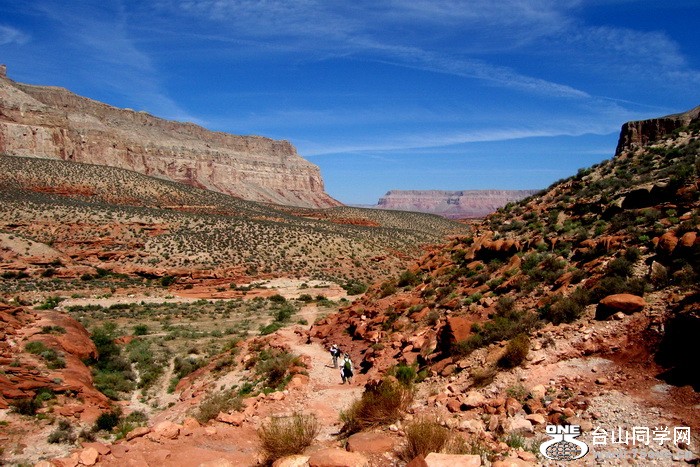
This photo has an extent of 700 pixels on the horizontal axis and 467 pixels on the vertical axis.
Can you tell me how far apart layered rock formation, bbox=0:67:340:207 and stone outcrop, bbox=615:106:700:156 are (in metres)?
104

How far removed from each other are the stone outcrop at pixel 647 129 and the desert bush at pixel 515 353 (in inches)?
783

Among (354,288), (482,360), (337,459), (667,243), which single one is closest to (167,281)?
(354,288)

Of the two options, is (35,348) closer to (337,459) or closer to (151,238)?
(337,459)

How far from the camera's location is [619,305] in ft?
28.5

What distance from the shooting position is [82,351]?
17.4 m

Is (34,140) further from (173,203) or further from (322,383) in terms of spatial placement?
(322,383)

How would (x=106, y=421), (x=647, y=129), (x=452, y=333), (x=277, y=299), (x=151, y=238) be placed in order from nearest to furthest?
1. (x=452, y=333)
2. (x=106, y=421)
3. (x=647, y=129)
4. (x=277, y=299)
5. (x=151, y=238)

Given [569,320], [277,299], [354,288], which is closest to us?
[569,320]

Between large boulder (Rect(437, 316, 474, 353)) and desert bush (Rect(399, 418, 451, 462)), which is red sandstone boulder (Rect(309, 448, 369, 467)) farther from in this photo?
large boulder (Rect(437, 316, 474, 353))

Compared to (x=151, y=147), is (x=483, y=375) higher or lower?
lower

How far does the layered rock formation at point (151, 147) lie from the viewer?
9306cm

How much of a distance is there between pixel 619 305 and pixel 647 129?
22.1 metres

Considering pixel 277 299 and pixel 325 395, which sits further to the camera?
pixel 277 299

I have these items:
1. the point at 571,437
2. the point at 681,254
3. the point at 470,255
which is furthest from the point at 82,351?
the point at 681,254
